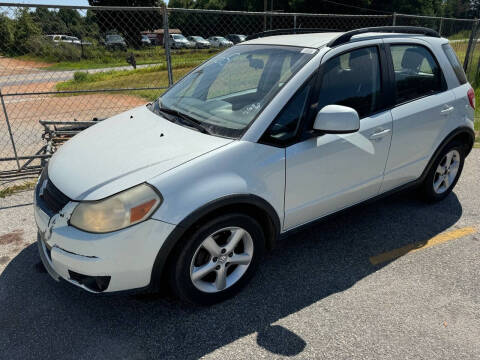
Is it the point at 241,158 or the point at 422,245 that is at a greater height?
the point at 241,158

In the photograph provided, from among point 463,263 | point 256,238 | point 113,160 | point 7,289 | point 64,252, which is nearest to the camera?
point 64,252

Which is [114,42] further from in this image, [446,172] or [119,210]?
[446,172]

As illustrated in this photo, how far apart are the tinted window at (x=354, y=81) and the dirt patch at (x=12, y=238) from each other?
9.84 feet

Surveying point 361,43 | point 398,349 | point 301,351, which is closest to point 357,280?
point 398,349

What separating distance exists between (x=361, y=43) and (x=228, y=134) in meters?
1.42

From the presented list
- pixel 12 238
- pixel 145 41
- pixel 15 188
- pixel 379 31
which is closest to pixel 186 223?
pixel 12 238

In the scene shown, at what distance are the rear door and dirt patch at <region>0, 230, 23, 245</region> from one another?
3416mm

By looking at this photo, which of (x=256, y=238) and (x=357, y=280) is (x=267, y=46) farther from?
(x=357, y=280)

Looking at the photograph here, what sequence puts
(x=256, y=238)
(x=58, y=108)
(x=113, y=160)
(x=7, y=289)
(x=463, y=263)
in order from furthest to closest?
(x=58, y=108) → (x=463, y=263) → (x=7, y=289) → (x=256, y=238) → (x=113, y=160)

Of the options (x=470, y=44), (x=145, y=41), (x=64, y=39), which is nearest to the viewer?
(x=64, y=39)

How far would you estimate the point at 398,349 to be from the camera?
2371 mm

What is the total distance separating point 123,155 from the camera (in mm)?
2625

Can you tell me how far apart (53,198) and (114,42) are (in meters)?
4.71

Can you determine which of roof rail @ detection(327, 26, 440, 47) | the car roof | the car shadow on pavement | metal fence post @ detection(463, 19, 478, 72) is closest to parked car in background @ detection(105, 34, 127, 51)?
the car roof
